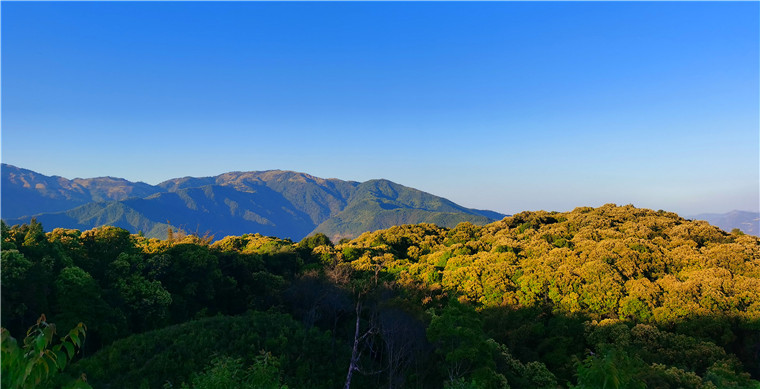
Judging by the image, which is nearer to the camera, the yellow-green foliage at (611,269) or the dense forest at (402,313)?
the dense forest at (402,313)

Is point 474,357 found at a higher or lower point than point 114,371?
higher

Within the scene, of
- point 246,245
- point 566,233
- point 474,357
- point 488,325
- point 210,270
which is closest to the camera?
point 474,357

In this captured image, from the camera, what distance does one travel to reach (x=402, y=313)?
23453 millimetres

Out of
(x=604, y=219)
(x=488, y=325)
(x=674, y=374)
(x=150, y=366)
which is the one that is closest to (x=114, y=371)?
(x=150, y=366)

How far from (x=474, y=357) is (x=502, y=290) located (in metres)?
16.5

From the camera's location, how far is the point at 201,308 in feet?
97.4

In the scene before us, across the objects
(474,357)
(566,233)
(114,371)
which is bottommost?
(114,371)

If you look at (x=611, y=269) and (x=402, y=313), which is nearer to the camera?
(x=402, y=313)

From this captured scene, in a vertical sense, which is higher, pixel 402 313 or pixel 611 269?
pixel 611 269

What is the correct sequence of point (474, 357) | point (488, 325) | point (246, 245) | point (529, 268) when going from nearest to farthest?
A: 1. point (474, 357)
2. point (488, 325)
3. point (529, 268)
4. point (246, 245)

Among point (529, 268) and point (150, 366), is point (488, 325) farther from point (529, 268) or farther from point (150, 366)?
point (150, 366)

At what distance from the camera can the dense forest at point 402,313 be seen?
63.3 feet

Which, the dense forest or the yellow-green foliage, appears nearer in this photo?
the dense forest

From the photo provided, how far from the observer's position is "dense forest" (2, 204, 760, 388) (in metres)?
19.3
